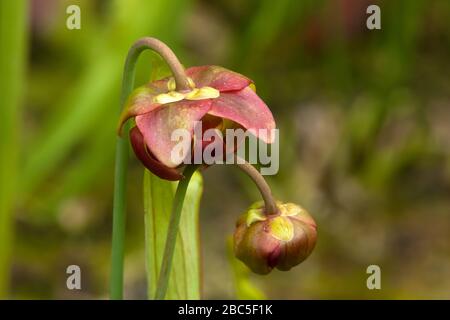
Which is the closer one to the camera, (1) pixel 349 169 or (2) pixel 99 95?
(2) pixel 99 95

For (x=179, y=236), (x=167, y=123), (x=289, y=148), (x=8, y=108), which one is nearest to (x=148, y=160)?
(x=167, y=123)

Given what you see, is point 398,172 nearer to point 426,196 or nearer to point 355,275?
point 426,196

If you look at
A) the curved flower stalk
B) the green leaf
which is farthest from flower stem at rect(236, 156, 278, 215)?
the green leaf

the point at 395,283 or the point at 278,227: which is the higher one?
the point at 278,227

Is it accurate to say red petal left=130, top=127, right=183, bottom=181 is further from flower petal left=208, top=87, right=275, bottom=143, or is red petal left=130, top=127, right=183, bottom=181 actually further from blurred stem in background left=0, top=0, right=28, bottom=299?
blurred stem in background left=0, top=0, right=28, bottom=299

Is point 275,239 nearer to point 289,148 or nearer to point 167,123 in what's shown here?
point 167,123

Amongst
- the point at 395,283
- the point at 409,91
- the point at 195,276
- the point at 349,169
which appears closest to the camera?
the point at 195,276
